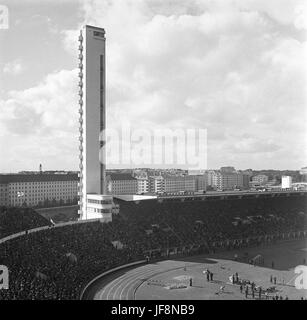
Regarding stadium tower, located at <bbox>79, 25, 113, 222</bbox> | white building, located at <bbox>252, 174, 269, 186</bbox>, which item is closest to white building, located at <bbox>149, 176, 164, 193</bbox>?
white building, located at <bbox>252, 174, 269, 186</bbox>

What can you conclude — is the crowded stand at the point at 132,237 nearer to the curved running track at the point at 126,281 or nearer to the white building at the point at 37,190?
the curved running track at the point at 126,281

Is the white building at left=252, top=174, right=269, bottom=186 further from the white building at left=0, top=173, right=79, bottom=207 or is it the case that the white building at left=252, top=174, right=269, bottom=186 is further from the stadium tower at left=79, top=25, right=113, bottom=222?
the stadium tower at left=79, top=25, right=113, bottom=222

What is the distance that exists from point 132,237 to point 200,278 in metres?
11.7

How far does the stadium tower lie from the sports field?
1508 cm

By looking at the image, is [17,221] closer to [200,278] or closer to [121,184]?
[200,278]

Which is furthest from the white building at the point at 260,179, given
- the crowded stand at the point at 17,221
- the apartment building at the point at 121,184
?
the crowded stand at the point at 17,221

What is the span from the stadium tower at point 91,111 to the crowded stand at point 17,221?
8.85m

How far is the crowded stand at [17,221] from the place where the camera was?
125ft

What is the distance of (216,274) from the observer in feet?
133

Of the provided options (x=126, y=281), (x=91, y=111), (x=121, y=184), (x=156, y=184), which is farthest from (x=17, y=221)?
(x=156, y=184)

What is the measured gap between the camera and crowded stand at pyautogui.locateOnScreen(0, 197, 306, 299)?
3159cm

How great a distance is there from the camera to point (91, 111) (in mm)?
53719

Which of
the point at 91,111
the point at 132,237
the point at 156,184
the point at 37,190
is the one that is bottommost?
the point at 132,237
